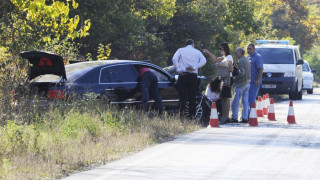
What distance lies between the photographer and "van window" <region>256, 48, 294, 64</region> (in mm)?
29297

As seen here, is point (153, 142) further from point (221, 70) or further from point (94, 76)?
point (221, 70)

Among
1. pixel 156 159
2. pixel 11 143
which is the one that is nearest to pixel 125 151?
pixel 156 159

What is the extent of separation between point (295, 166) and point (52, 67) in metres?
5.82

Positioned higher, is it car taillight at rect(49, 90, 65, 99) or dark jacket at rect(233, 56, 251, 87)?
dark jacket at rect(233, 56, 251, 87)

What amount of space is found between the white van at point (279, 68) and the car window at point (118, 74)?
1400 centimetres

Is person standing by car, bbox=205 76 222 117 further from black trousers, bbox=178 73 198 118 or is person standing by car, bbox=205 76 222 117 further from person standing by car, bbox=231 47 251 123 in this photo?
black trousers, bbox=178 73 198 118

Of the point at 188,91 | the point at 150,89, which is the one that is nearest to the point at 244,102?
the point at 188,91

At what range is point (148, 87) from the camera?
15641 mm

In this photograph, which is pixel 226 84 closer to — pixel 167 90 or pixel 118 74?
pixel 167 90

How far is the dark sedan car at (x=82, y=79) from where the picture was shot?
14.1m

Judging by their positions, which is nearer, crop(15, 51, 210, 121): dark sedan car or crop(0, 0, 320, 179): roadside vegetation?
crop(0, 0, 320, 179): roadside vegetation

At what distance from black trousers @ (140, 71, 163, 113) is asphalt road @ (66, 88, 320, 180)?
1282mm

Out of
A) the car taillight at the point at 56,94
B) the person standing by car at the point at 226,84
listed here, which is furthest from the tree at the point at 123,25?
the car taillight at the point at 56,94

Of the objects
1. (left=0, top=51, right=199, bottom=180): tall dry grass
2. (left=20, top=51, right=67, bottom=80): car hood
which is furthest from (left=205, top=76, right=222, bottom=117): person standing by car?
(left=20, top=51, right=67, bottom=80): car hood
